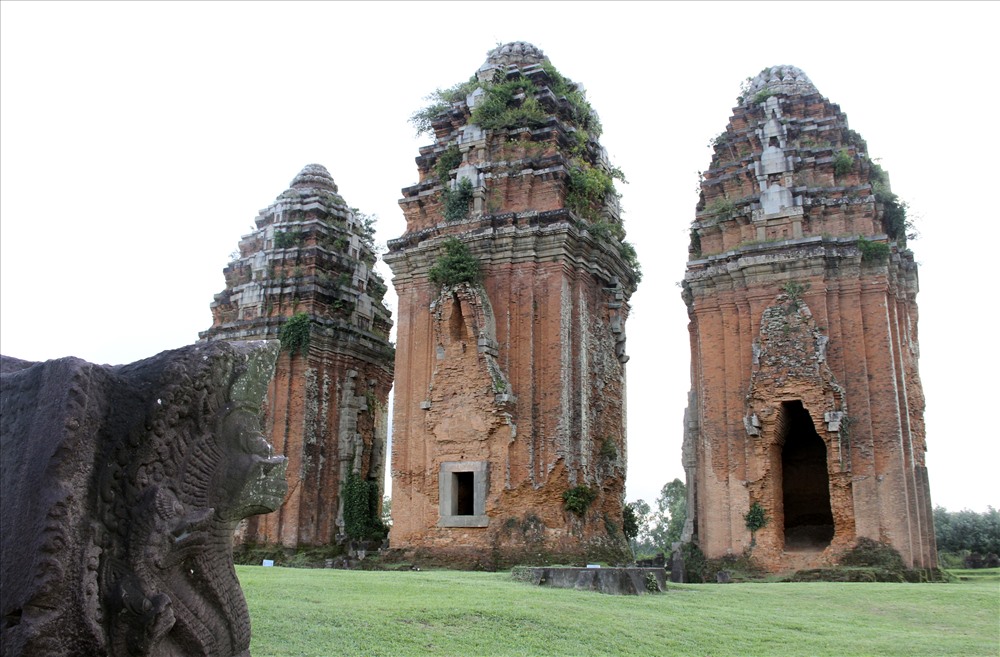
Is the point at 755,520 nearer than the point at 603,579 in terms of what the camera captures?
No

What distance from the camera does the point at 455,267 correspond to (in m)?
18.1

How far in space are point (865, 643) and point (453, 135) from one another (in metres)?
14.4

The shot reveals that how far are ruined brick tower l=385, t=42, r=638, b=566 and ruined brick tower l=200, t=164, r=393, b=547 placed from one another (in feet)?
15.3

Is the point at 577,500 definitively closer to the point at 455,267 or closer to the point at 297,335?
the point at 455,267

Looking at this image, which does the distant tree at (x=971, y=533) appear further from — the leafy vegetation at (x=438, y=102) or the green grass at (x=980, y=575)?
the leafy vegetation at (x=438, y=102)

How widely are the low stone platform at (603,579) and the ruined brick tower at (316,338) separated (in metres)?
11.1

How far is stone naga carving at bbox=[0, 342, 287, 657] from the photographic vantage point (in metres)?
3.45

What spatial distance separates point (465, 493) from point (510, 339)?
3.13m

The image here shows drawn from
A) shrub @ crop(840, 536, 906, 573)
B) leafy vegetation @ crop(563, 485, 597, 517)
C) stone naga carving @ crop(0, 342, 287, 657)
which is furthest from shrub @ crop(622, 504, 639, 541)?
stone naga carving @ crop(0, 342, 287, 657)

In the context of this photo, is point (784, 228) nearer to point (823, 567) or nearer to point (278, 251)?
point (823, 567)

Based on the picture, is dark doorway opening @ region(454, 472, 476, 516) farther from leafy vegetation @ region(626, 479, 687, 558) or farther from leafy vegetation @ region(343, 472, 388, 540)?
leafy vegetation @ region(626, 479, 687, 558)

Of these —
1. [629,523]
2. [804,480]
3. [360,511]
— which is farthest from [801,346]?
[360,511]

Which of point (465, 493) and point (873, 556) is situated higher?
point (465, 493)

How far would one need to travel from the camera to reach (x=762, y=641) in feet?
27.0
